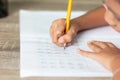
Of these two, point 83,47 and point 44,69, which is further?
point 83,47

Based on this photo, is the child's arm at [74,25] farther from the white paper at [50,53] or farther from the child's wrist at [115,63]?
the child's wrist at [115,63]

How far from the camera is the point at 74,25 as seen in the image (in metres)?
1.02

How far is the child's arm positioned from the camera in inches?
38.1

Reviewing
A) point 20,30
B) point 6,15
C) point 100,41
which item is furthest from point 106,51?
point 6,15

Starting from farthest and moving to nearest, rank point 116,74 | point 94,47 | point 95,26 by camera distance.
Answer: point 95,26 < point 94,47 < point 116,74

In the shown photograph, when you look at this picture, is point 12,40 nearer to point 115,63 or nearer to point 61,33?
point 61,33

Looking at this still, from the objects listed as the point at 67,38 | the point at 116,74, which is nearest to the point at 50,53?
the point at 67,38

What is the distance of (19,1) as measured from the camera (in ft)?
4.35

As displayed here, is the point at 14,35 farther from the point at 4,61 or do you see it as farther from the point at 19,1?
the point at 19,1

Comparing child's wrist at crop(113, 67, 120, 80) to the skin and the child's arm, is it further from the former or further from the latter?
the child's arm

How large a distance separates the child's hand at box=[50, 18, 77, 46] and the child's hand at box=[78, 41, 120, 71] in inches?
2.3

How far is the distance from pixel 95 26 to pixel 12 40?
10.2 inches

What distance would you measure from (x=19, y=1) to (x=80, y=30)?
37 centimetres

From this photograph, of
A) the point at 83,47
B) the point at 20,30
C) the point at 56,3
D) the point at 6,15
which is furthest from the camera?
the point at 56,3
